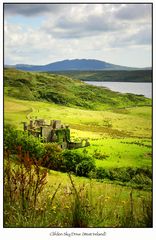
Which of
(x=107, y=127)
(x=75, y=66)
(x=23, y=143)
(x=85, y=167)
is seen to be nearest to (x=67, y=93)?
(x=75, y=66)

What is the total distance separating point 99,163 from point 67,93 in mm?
940

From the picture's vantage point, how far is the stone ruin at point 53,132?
4.46 meters

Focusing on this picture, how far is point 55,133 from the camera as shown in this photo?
447 cm

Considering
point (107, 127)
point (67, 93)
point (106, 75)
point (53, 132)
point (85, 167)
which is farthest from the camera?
point (106, 75)

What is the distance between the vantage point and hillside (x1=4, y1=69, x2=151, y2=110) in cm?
469

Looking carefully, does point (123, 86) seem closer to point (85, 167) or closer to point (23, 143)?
point (85, 167)

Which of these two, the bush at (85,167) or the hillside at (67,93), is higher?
the hillside at (67,93)

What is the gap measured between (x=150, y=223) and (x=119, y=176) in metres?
0.56

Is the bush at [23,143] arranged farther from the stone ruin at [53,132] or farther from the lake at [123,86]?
the lake at [123,86]

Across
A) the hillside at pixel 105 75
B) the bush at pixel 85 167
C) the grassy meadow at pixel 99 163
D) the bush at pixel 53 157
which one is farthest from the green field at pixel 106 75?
the bush at pixel 85 167

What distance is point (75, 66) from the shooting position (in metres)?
4.67

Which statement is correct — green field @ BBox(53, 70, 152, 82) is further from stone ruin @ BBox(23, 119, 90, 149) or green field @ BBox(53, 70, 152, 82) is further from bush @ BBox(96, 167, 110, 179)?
bush @ BBox(96, 167, 110, 179)

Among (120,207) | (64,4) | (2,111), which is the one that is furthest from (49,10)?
(120,207)

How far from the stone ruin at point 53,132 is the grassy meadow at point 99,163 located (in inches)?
2.2
